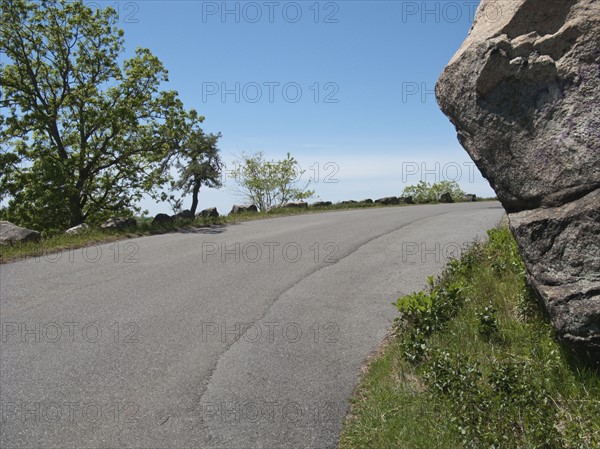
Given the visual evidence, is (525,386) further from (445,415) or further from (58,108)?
(58,108)

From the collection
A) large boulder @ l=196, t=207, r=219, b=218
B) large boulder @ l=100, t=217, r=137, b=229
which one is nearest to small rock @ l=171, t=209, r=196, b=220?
large boulder @ l=196, t=207, r=219, b=218

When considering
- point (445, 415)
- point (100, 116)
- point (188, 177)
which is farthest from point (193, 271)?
point (188, 177)

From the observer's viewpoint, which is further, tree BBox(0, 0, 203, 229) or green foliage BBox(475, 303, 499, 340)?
tree BBox(0, 0, 203, 229)

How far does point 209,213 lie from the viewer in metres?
20.7

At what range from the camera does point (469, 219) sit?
54.1 feet

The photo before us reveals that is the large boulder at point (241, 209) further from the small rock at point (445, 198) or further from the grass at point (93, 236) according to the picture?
the small rock at point (445, 198)

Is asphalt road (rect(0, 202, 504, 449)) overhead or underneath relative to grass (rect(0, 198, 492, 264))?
underneath

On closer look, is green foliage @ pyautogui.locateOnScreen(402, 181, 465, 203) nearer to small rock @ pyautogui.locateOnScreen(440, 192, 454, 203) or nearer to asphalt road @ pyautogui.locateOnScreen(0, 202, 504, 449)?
small rock @ pyautogui.locateOnScreen(440, 192, 454, 203)

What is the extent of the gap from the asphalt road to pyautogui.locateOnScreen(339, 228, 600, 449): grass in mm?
436

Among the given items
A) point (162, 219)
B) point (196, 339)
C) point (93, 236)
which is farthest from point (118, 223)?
point (196, 339)

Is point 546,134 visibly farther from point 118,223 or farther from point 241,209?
point 241,209

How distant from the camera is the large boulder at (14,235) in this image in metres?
13.3

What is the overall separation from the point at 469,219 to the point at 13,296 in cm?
1311

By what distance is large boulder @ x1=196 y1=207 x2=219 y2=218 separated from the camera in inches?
810
